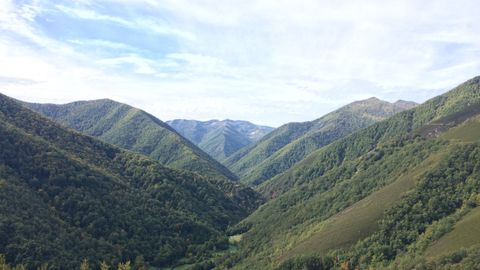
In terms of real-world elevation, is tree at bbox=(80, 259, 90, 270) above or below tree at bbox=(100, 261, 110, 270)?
above

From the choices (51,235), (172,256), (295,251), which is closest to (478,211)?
(295,251)

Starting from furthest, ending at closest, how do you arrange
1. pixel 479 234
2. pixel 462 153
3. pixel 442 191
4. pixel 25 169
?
pixel 25 169
pixel 462 153
pixel 442 191
pixel 479 234

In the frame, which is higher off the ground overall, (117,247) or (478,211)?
(478,211)

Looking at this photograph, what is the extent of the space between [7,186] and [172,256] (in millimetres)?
78389

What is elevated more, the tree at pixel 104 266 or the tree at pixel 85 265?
the tree at pixel 85 265

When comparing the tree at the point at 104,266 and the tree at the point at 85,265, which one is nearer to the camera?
the tree at the point at 85,265

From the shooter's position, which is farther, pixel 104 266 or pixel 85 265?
pixel 104 266

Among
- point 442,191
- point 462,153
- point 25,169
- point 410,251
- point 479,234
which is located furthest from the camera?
point 25,169

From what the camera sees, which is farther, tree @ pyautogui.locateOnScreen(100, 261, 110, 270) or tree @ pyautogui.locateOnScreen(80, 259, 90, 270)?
tree @ pyautogui.locateOnScreen(100, 261, 110, 270)

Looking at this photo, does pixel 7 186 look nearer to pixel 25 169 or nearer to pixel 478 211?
pixel 25 169

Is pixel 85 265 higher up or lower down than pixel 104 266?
higher up

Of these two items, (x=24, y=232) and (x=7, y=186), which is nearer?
(x=24, y=232)

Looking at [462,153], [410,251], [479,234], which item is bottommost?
[410,251]

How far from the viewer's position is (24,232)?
15300 centimetres
